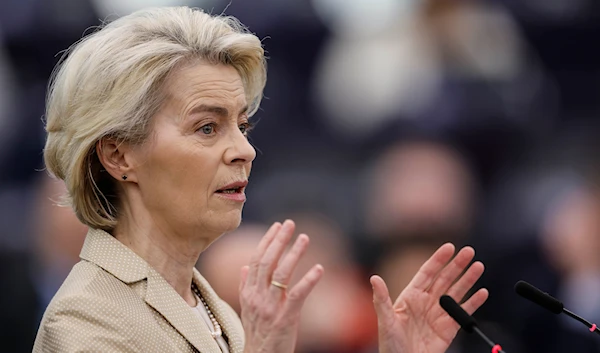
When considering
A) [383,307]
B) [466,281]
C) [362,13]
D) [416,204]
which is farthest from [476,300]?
[362,13]

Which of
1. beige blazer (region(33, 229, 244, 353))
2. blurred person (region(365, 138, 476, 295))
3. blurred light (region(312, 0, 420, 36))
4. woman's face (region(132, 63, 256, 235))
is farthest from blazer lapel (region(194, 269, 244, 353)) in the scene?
blurred light (region(312, 0, 420, 36))

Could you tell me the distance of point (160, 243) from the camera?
92.7 inches

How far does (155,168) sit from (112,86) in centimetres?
21

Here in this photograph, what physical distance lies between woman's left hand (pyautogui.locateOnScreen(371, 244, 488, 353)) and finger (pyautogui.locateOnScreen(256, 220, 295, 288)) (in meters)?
0.48

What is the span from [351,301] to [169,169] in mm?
2439

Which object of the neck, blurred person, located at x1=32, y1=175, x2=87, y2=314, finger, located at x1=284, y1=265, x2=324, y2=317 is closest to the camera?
finger, located at x1=284, y1=265, x2=324, y2=317

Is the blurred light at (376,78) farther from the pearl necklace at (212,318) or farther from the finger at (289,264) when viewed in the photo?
the finger at (289,264)

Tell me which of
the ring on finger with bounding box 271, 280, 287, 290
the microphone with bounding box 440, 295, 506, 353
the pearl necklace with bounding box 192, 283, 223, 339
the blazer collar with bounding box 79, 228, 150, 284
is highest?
the microphone with bounding box 440, 295, 506, 353

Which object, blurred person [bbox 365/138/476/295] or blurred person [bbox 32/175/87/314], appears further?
blurred person [bbox 365/138/476/295]

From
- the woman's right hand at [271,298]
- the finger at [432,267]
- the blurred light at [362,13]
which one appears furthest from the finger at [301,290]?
the blurred light at [362,13]

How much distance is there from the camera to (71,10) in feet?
16.9

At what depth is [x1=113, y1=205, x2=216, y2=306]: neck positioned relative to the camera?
7.71 feet

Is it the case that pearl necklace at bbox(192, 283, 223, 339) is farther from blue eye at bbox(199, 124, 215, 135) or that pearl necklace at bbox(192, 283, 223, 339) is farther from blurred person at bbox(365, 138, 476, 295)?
blurred person at bbox(365, 138, 476, 295)

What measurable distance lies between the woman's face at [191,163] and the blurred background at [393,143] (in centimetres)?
216
